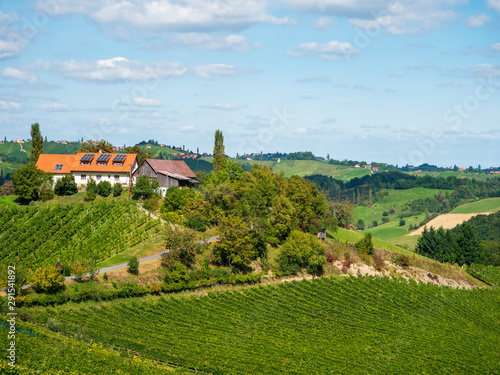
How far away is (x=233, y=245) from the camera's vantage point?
235 feet

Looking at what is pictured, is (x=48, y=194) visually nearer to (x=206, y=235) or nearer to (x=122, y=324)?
(x=206, y=235)

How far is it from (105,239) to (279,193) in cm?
3641

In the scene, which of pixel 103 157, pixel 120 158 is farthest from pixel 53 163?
pixel 120 158

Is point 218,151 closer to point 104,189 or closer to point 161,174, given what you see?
point 161,174

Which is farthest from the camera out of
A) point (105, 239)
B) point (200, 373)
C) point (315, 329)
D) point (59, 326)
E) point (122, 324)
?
point (105, 239)

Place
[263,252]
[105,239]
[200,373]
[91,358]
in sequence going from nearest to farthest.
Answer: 1. [91,358]
2. [200,373]
3. [105,239]
4. [263,252]

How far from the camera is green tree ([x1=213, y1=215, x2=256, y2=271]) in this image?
71.6 metres

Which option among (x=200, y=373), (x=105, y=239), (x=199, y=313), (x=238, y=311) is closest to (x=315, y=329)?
(x=238, y=311)

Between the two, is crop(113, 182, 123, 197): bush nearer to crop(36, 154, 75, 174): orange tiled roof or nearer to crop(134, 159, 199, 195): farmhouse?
crop(134, 159, 199, 195): farmhouse

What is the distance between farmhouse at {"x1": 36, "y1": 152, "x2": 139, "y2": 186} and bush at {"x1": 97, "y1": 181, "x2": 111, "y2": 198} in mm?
4211

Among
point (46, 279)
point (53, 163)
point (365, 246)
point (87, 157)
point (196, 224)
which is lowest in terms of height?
point (46, 279)

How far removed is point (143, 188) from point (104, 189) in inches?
282

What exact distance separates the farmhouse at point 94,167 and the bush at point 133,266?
108ft

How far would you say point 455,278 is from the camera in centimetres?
9575
